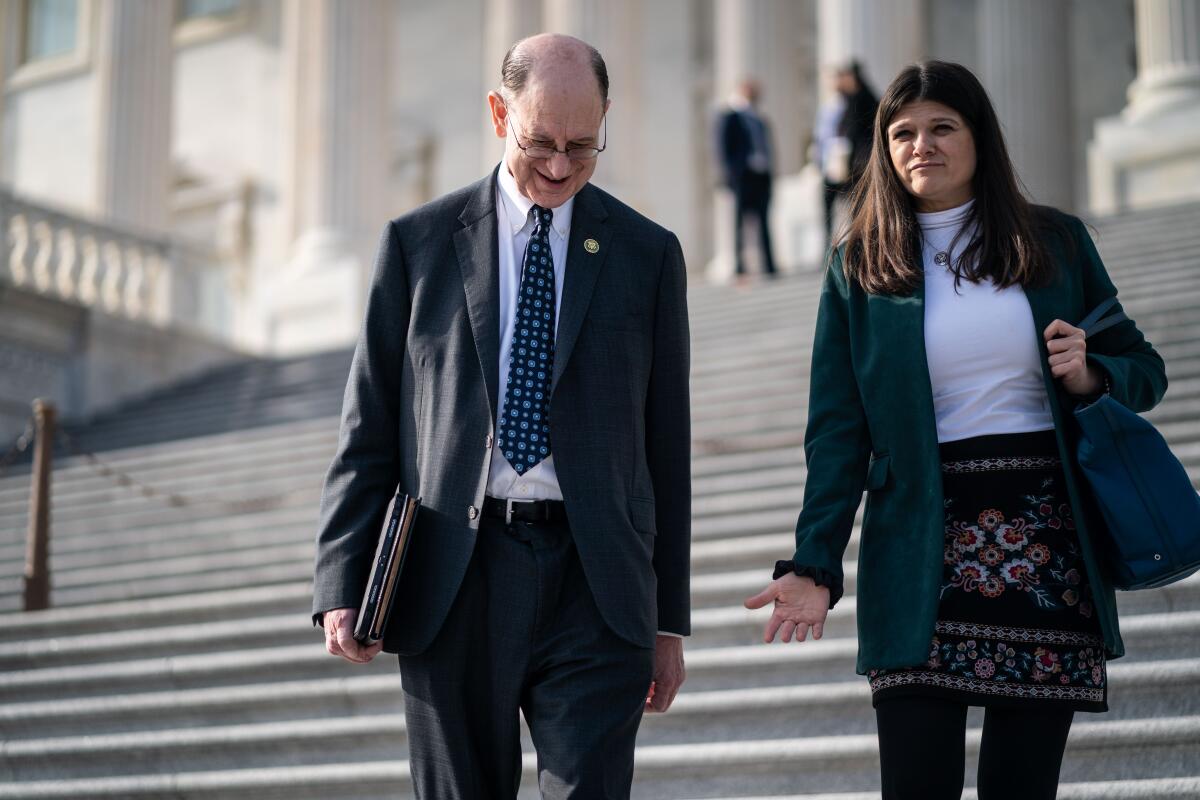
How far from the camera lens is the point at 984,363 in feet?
10.7

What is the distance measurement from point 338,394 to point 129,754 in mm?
6689

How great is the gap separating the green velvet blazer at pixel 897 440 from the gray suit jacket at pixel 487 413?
0.95ft

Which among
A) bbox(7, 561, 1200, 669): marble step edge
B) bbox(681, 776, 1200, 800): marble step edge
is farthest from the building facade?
bbox(681, 776, 1200, 800): marble step edge

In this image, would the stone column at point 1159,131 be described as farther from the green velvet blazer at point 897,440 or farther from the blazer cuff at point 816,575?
the blazer cuff at point 816,575

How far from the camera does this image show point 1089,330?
3287mm

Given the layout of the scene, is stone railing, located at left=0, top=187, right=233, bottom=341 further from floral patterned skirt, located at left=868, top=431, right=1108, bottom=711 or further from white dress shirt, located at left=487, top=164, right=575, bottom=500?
floral patterned skirt, located at left=868, top=431, right=1108, bottom=711

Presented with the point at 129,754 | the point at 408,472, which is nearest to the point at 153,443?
the point at 129,754

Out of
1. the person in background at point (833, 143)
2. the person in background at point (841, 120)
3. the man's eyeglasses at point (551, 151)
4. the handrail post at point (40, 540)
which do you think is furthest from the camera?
the person in background at point (833, 143)

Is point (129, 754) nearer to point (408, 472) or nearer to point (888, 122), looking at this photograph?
point (408, 472)

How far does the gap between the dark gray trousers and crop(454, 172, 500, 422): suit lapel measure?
0.31 metres

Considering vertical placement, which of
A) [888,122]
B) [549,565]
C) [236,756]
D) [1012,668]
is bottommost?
[236,756]

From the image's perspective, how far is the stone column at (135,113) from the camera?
18516mm

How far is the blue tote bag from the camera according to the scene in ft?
10.1

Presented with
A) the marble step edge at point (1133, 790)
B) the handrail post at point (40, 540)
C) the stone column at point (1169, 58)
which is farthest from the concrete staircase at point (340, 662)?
the stone column at point (1169, 58)
